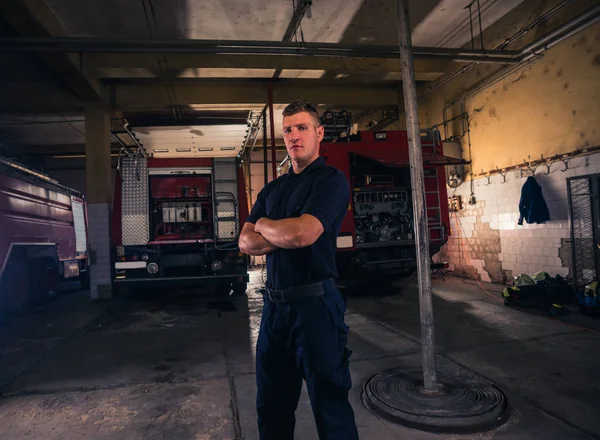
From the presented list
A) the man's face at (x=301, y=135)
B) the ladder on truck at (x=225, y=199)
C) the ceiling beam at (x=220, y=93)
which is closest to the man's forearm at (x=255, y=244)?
the man's face at (x=301, y=135)

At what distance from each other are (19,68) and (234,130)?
493 cm

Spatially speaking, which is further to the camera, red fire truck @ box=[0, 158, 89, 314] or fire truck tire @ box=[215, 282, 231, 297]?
fire truck tire @ box=[215, 282, 231, 297]

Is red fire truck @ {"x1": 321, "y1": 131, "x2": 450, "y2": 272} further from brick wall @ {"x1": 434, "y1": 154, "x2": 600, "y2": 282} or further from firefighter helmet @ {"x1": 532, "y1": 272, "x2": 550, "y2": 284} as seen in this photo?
firefighter helmet @ {"x1": 532, "y1": 272, "x2": 550, "y2": 284}

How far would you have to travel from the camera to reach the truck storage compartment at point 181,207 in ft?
27.2


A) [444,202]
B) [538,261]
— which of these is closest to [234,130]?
[444,202]

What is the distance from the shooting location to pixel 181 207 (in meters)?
8.43

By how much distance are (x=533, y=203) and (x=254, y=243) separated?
21.7ft

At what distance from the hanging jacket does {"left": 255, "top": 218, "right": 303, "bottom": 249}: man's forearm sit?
662 cm

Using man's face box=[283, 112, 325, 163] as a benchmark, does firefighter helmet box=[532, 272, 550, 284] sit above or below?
below

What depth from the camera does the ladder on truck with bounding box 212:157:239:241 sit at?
7.75m

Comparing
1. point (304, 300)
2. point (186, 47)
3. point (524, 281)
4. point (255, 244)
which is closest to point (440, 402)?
point (304, 300)

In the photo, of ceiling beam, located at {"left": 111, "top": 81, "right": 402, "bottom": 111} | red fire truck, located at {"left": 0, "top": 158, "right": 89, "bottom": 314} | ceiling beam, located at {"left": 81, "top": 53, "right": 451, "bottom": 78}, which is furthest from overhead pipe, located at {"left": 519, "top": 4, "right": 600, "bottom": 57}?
red fire truck, located at {"left": 0, "top": 158, "right": 89, "bottom": 314}

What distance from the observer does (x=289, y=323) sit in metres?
1.65

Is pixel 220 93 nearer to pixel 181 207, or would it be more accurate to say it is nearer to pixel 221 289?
pixel 181 207
